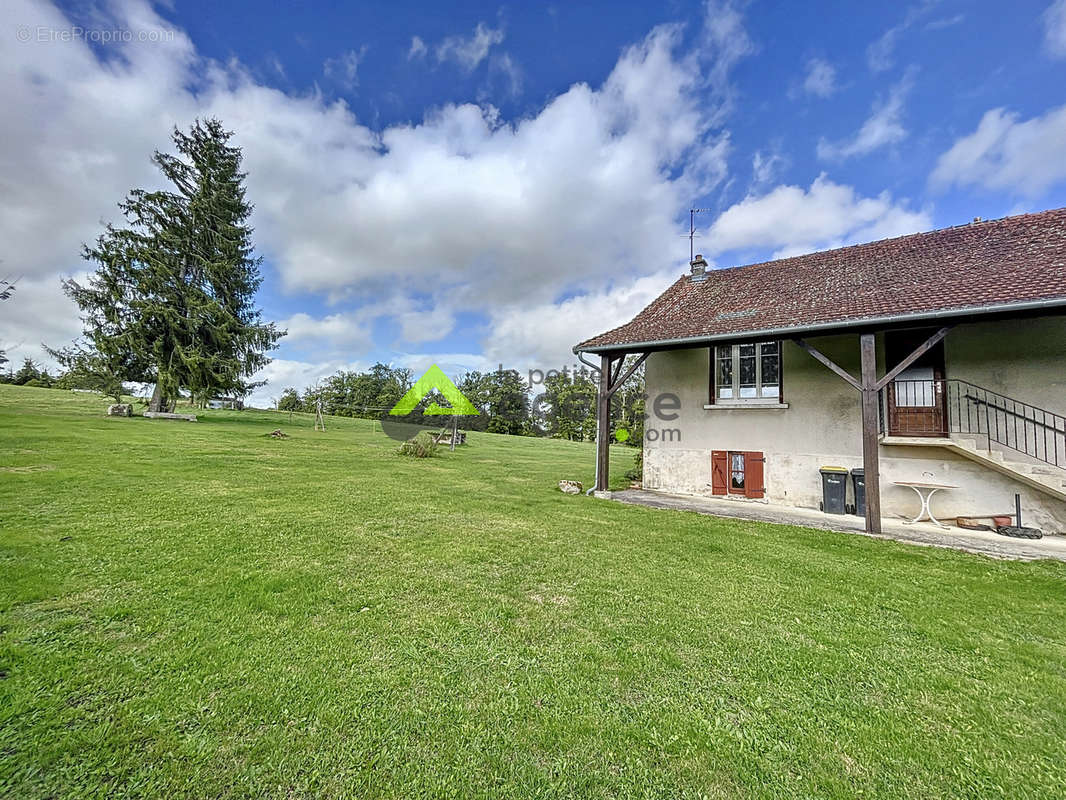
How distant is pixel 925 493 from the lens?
7.13 metres

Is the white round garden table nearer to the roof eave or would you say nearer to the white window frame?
the white window frame

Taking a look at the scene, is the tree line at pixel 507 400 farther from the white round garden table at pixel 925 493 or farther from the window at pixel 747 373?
the white round garden table at pixel 925 493

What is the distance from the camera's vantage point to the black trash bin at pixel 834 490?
24.5ft

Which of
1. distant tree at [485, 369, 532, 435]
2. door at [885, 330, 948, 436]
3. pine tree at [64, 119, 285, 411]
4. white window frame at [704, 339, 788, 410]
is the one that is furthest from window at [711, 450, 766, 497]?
distant tree at [485, 369, 532, 435]

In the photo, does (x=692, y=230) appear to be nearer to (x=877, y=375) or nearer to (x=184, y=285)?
(x=877, y=375)

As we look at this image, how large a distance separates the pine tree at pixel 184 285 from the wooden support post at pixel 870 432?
25139mm

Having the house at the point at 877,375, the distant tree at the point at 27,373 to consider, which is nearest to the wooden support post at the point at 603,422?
the house at the point at 877,375

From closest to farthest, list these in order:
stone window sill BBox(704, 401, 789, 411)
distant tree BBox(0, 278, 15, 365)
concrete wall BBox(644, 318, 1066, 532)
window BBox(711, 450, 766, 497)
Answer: concrete wall BBox(644, 318, 1066, 532)
stone window sill BBox(704, 401, 789, 411)
window BBox(711, 450, 766, 497)
distant tree BBox(0, 278, 15, 365)

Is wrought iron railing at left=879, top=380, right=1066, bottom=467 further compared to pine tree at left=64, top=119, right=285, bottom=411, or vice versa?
pine tree at left=64, top=119, right=285, bottom=411

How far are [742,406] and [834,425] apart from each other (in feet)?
5.27

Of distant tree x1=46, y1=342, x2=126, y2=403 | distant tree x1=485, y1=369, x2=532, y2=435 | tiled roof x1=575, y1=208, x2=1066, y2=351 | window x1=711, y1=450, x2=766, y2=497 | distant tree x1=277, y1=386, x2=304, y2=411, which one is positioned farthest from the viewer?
distant tree x1=277, y1=386, x2=304, y2=411

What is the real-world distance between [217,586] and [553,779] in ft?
10.3

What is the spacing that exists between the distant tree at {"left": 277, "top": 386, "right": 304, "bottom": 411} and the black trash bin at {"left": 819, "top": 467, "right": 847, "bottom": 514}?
58766 millimetres

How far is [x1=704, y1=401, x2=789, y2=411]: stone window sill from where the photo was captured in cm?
828
